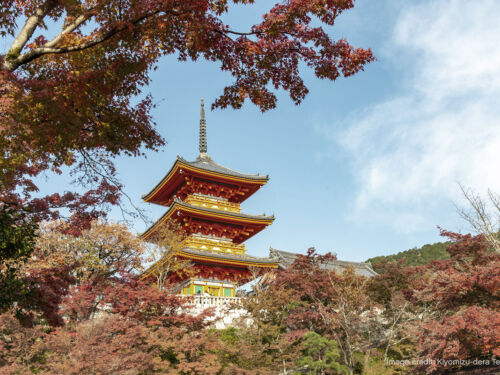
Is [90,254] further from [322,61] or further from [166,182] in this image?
[322,61]

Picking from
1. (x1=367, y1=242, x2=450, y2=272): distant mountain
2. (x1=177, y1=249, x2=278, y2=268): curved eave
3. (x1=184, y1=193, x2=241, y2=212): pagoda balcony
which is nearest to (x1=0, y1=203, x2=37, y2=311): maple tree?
(x1=177, y1=249, x2=278, y2=268): curved eave

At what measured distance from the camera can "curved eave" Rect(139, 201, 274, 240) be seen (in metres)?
21.0

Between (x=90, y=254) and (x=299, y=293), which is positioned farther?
(x=90, y=254)

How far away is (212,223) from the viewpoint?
Answer: 22641 mm

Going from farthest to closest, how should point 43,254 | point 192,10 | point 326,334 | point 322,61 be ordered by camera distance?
point 43,254 → point 326,334 → point 322,61 → point 192,10

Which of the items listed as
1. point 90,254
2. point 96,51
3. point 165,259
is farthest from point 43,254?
point 96,51

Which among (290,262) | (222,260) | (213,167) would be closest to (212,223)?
(222,260)

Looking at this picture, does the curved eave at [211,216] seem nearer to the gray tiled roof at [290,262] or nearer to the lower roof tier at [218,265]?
the lower roof tier at [218,265]

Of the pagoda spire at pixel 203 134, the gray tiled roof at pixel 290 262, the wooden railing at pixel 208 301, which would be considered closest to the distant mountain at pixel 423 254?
the gray tiled roof at pixel 290 262

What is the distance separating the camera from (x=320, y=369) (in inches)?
513

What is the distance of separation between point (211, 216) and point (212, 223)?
0.80 meters

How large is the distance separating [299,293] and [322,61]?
1143 cm

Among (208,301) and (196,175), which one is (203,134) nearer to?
(196,175)

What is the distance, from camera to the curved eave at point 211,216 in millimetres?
21000
